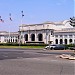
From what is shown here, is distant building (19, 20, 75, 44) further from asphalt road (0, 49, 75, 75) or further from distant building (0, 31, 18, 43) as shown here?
asphalt road (0, 49, 75, 75)

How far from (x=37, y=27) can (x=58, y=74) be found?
517 feet

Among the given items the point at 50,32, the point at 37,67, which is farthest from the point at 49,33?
the point at 37,67

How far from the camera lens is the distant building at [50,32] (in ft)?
500

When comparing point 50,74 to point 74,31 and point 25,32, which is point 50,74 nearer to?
point 74,31

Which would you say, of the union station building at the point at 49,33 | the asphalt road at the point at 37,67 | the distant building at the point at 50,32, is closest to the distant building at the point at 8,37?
the union station building at the point at 49,33

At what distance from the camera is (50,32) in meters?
162

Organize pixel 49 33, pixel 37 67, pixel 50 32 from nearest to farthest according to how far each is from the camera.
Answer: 1. pixel 37 67
2. pixel 50 32
3. pixel 49 33

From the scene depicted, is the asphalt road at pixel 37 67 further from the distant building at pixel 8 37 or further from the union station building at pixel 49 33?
the distant building at pixel 8 37

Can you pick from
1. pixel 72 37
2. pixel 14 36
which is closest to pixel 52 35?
pixel 72 37

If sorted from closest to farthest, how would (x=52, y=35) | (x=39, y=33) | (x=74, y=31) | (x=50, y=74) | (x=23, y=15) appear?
(x=50, y=74), (x=23, y=15), (x=74, y=31), (x=52, y=35), (x=39, y=33)

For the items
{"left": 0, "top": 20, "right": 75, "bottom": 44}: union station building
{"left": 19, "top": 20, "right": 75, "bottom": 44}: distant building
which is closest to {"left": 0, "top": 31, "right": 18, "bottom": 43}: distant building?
{"left": 0, "top": 20, "right": 75, "bottom": 44}: union station building

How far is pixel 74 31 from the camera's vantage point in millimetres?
148125

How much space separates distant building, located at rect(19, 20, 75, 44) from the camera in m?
152

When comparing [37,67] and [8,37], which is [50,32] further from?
[37,67]
